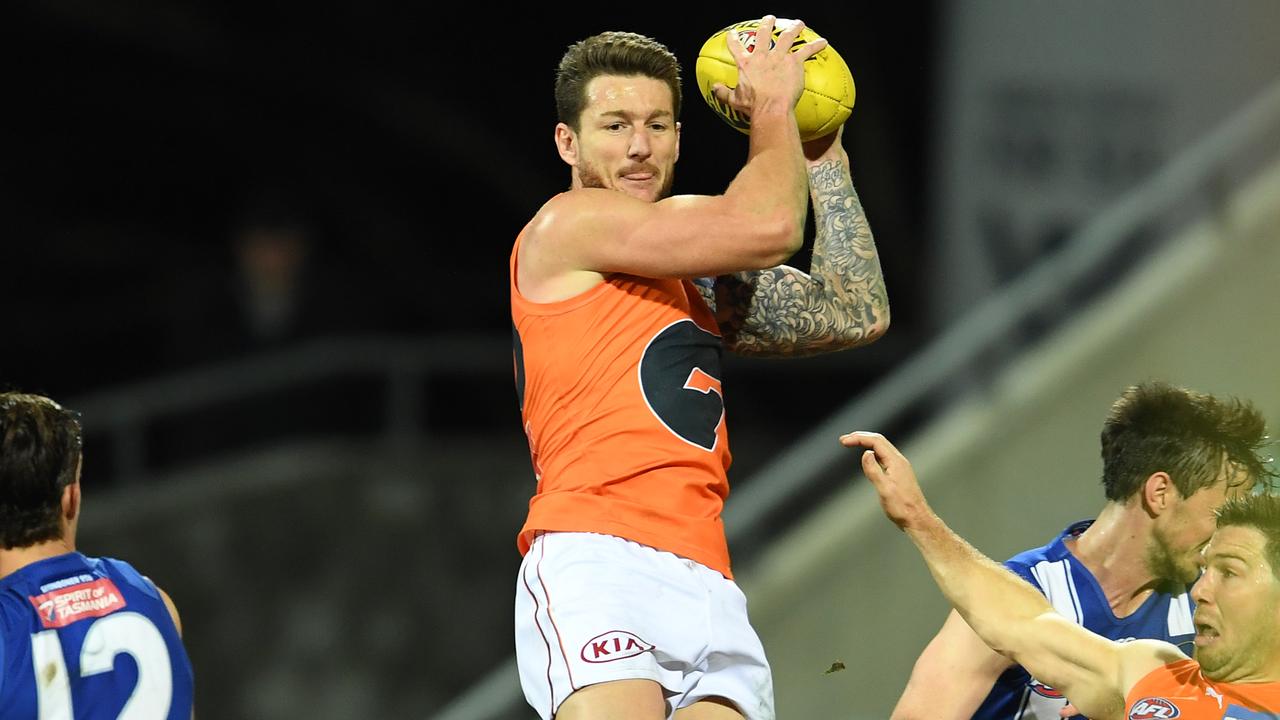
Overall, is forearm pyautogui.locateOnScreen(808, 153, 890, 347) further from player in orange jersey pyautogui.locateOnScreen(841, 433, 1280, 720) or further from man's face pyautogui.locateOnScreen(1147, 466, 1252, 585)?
man's face pyautogui.locateOnScreen(1147, 466, 1252, 585)

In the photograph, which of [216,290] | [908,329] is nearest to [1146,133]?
[908,329]

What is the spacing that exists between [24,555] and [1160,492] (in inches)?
105

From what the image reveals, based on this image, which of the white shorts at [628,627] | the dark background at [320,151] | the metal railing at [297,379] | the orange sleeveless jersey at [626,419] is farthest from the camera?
the dark background at [320,151]

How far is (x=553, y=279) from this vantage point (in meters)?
3.96

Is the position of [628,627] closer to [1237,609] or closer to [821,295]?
[821,295]

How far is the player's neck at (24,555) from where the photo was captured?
4.16m

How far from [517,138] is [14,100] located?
12.4 ft

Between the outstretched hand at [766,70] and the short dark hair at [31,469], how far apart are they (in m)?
1.75

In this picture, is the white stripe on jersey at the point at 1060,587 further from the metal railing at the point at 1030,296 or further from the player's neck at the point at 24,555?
the metal railing at the point at 1030,296

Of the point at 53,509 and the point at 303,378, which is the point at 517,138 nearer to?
the point at 303,378

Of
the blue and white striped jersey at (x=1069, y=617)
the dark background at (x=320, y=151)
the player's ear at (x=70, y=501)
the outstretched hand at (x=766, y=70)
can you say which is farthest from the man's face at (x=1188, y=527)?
the dark background at (x=320, y=151)

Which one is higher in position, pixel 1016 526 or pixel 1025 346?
pixel 1025 346

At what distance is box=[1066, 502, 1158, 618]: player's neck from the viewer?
166 inches

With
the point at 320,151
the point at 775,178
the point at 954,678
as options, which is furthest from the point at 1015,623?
the point at 320,151
